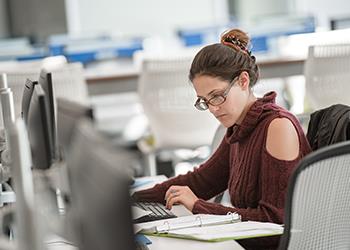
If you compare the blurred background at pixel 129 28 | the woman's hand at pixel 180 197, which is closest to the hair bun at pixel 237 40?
the woman's hand at pixel 180 197

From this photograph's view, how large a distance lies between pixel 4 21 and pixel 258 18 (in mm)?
2503

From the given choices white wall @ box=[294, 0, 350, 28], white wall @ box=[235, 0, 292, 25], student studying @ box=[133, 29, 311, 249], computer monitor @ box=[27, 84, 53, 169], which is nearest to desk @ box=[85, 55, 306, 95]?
student studying @ box=[133, 29, 311, 249]

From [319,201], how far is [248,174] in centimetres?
57

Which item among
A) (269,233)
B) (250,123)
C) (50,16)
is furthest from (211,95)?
(50,16)

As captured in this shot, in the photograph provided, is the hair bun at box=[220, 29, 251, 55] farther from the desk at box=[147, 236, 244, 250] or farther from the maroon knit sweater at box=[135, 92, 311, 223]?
the desk at box=[147, 236, 244, 250]

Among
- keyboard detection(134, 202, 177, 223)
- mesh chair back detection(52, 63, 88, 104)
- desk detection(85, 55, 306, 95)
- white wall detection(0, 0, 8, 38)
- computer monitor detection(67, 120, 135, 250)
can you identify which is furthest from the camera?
white wall detection(0, 0, 8, 38)

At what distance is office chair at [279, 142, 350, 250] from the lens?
188cm

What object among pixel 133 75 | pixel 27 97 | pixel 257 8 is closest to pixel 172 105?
pixel 133 75

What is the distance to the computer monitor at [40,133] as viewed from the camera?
2.16 meters

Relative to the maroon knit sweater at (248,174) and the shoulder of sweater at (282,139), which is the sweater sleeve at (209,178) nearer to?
the maroon knit sweater at (248,174)

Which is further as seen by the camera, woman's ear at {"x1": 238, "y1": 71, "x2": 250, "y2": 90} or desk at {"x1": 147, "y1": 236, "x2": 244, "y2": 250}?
woman's ear at {"x1": 238, "y1": 71, "x2": 250, "y2": 90}

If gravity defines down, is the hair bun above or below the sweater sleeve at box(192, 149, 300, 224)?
above

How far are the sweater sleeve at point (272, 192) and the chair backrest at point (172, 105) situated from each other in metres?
2.17

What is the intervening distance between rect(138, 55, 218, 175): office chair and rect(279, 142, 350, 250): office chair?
255cm
